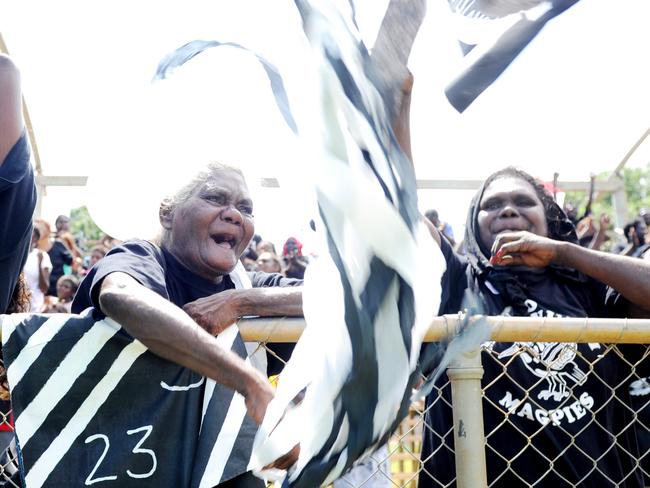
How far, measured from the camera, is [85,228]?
3312cm

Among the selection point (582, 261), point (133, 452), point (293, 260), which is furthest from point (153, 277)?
point (293, 260)

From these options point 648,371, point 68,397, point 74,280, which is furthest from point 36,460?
point 74,280

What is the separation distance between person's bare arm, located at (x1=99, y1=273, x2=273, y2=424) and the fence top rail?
214 mm

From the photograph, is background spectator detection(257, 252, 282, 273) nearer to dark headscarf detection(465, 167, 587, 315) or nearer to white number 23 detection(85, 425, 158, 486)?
dark headscarf detection(465, 167, 587, 315)

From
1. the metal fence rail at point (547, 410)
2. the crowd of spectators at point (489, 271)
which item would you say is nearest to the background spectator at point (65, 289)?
the crowd of spectators at point (489, 271)

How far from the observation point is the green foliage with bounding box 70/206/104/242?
12914 mm

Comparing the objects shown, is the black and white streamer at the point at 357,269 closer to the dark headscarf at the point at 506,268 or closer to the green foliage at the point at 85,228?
the dark headscarf at the point at 506,268

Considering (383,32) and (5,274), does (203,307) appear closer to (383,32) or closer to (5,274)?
(5,274)

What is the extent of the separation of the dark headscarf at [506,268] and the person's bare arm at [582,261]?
66 mm

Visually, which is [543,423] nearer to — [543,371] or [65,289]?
[543,371]

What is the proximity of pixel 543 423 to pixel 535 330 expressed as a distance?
41 cm

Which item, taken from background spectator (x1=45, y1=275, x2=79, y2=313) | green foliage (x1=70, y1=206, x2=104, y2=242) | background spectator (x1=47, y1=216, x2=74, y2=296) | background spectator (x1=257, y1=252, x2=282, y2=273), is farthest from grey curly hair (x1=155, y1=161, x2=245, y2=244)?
background spectator (x1=47, y1=216, x2=74, y2=296)

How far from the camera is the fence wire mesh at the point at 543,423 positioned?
2.35m

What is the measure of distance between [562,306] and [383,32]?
5.73ft
